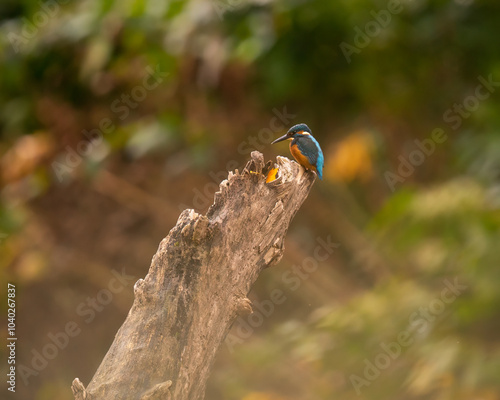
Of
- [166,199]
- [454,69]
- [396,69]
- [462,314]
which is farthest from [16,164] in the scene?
[462,314]

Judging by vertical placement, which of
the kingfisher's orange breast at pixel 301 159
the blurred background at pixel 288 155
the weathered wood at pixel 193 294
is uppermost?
the blurred background at pixel 288 155

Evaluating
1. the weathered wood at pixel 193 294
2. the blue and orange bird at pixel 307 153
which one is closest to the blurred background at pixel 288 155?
the blue and orange bird at pixel 307 153

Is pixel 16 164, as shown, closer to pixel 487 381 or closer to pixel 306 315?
pixel 306 315

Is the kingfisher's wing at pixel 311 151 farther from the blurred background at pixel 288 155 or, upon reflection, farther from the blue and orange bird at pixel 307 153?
the blurred background at pixel 288 155

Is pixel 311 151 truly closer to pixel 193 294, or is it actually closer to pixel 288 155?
pixel 193 294

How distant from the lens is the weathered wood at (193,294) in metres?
1.50

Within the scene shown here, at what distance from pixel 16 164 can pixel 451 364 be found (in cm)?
433

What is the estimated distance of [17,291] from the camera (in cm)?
590

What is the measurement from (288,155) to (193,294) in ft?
10.3

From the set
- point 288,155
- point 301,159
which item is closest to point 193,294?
point 301,159

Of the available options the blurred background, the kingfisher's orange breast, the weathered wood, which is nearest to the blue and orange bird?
the kingfisher's orange breast

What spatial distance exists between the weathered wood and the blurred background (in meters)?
1.27

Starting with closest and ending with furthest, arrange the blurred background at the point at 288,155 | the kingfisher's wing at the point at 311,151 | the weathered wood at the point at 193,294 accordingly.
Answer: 1. the weathered wood at the point at 193,294
2. the kingfisher's wing at the point at 311,151
3. the blurred background at the point at 288,155

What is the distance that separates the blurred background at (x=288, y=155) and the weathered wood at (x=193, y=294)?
1.27 m
